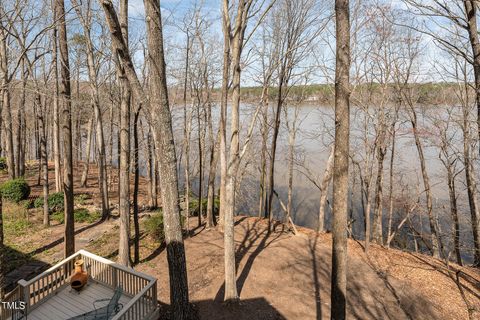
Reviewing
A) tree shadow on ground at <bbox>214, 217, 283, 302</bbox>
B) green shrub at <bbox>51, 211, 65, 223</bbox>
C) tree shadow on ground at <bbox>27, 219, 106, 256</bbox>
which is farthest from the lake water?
tree shadow on ground at <bbox>27, 219, 106, 256</bbox>

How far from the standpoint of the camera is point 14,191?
550 inches

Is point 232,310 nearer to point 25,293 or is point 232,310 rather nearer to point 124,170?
point 25,293

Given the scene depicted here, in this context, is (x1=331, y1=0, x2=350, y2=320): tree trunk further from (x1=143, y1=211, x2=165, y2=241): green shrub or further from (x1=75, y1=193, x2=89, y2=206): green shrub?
(x1=75, y1=193, x2=89, y2=206): green shrub

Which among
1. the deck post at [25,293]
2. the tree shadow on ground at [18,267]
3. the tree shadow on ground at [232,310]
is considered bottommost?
the tree shadow on ground at [232,310]

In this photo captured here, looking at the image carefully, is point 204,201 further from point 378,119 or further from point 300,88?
point 378,119

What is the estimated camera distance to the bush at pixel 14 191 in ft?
45.1

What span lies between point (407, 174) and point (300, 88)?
1142 centimetres

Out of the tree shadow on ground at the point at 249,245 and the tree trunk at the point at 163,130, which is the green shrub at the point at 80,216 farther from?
the tree trunk at the point at 163,130

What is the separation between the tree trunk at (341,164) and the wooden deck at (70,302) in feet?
13.6

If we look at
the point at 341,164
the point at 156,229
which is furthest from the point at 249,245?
the point at 341,164

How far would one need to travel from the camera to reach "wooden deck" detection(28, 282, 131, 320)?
572 cm

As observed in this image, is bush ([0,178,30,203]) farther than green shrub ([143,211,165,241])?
Yes

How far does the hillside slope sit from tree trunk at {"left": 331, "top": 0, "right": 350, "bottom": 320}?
3511 mm

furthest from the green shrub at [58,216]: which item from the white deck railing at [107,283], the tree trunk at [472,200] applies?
the tree trunk at [472,200]
